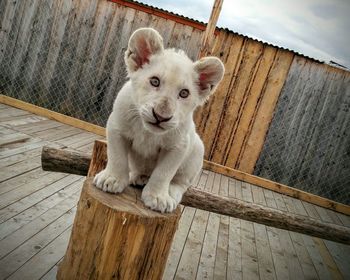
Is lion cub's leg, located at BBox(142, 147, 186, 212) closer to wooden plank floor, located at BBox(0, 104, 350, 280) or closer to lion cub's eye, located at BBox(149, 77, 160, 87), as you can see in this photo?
lion cub's eye, located at BBox(149, 77, 160, 87)

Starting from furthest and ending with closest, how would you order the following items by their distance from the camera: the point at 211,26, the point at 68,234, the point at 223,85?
the point at 223,85 → the point at 211,26 → the point at 68,234

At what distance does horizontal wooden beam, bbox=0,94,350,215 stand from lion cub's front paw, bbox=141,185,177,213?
5.53 m

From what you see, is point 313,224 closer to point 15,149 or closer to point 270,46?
point 15,149

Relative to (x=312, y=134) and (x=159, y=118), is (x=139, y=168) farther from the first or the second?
(x=312, y=134)

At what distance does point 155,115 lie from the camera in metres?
1.92

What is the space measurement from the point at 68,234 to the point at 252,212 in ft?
6.71

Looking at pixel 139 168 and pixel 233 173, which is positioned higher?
pixel 139 168

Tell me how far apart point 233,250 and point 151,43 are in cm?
308

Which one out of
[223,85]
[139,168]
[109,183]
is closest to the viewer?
[109,183]

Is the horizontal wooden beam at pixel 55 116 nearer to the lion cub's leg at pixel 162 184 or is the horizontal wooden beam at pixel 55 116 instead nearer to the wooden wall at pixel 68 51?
the wooden wall at pixel 68 51

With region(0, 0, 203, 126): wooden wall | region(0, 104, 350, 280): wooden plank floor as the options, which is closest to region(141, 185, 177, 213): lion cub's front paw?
region(0, 104, 350, 280): wooden plank floor

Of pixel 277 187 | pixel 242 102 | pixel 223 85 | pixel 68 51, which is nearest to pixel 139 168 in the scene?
pixel 223 85

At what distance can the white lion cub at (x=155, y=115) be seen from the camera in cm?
200

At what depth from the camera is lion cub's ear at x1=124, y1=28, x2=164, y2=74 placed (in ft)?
7.40
